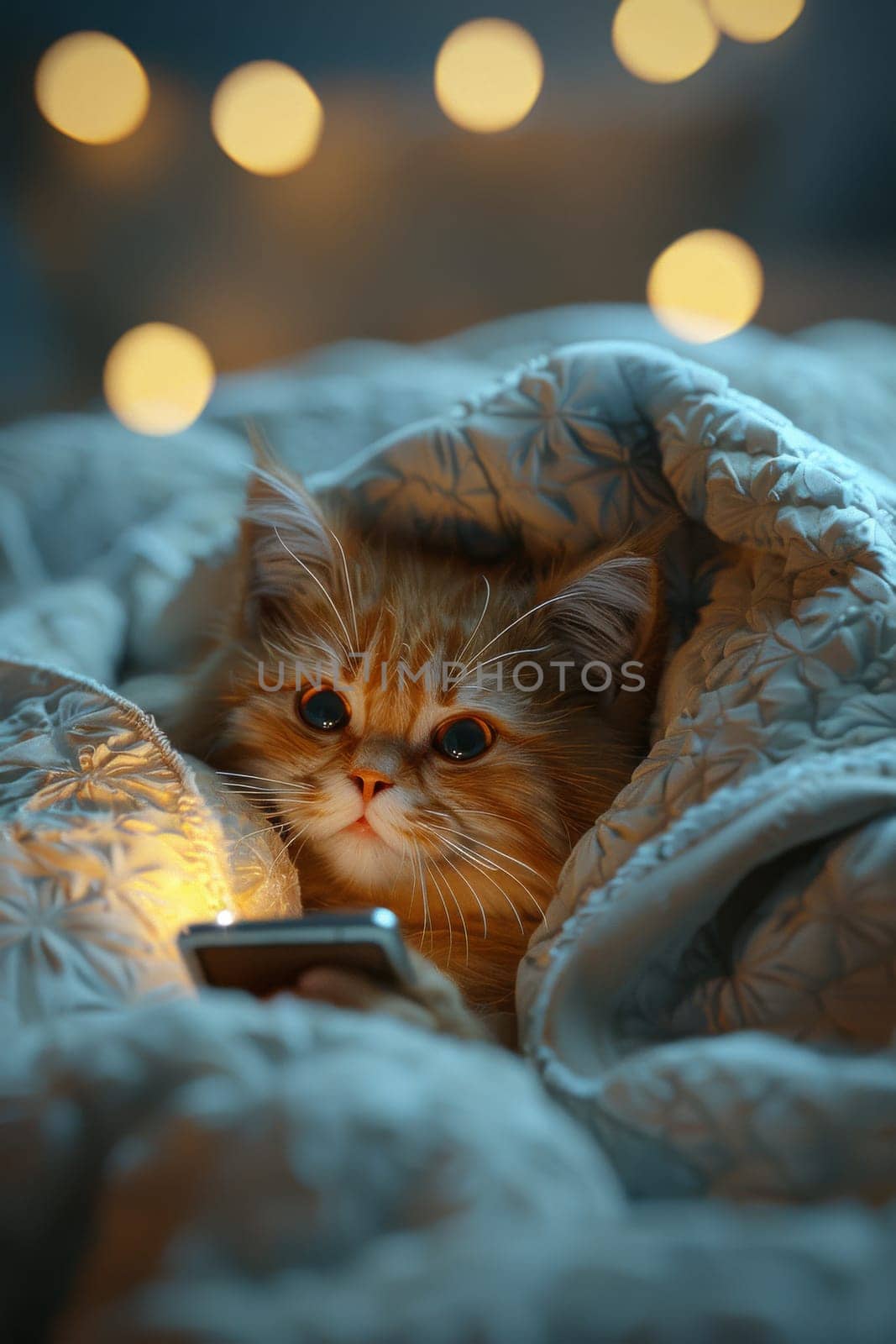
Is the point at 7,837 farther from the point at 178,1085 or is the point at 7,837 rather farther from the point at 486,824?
the point at 486,824

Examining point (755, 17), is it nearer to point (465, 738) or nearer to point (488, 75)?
point (488, 75)

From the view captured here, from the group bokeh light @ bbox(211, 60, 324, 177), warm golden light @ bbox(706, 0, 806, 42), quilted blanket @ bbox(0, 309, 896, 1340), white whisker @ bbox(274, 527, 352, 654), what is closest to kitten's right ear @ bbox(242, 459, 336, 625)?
white whisker @ bbox(274, 527, 352, 654)

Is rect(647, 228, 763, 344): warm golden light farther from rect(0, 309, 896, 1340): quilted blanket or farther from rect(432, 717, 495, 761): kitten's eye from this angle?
rect(432, 717, 495, 761): kitten's eye

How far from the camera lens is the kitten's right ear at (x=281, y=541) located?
4.16 feet

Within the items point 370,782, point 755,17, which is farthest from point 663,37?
point 370,782

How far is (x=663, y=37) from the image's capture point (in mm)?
2285

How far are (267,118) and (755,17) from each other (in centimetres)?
130

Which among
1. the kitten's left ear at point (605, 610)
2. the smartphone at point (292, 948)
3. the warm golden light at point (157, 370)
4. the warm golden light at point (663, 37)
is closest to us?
the smartphone at point (292, 948)

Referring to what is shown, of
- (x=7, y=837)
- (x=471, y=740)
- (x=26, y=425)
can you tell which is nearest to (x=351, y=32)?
(x=26, y=425)

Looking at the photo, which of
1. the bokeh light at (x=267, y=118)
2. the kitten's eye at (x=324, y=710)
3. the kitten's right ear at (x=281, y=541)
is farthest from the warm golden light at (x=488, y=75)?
the kitten's eye at (x=324, y=710)

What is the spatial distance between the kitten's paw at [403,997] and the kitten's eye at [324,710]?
48 centimetres

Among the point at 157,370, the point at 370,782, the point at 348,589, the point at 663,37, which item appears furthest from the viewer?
the point at 157,370

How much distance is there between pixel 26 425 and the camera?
6.43 ft

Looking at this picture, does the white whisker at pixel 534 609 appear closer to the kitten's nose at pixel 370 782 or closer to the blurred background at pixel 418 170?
the kitten's nose at pixel 370 782
